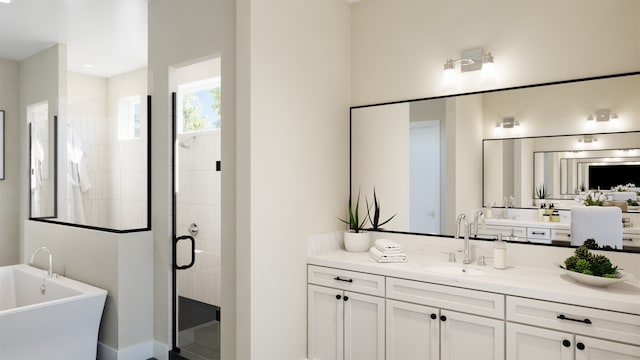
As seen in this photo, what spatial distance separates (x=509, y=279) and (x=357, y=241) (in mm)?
1147

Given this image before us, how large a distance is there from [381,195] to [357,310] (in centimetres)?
96

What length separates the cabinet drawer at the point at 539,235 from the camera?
94.6 inches

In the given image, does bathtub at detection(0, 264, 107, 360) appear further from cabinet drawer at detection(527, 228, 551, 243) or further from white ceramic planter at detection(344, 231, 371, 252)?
cabinet drawer at detection(527, 228, 551, 243)

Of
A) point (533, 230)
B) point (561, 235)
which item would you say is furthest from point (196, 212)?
point (561, 235)

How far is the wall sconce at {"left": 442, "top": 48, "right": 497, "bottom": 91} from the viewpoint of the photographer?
260cm

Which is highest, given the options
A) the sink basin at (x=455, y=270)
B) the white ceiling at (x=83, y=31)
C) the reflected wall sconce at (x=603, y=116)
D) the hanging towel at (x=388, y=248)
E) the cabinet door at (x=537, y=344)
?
the white ceiling at (x=83, y=31)

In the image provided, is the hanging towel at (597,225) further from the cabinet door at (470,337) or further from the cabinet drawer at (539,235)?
the cabinet door at (470,337)

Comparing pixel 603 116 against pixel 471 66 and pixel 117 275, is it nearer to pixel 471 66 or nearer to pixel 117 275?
pixel 471 66

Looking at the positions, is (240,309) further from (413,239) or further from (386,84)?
(386,84)

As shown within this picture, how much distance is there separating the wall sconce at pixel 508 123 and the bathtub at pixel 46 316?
10.1 ft

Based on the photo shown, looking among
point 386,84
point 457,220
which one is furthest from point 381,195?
point 386,84

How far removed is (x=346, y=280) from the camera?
2596 millimetres

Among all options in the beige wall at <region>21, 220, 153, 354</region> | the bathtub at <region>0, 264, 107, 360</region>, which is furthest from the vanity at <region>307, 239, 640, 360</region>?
the bathtub at <region>0, 264, 107, 360</region>

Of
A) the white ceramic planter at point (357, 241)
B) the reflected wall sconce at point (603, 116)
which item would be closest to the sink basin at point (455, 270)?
the white ceramic planter at point (357, 241)
